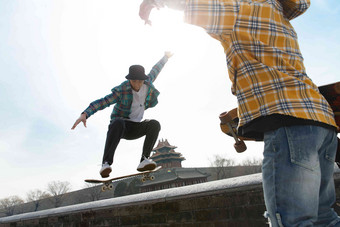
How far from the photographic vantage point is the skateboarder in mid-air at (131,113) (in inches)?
132

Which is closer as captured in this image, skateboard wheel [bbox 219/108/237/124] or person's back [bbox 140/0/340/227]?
person's back [bbox 140/0/340/227]

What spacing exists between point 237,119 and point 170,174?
41582 millimetres

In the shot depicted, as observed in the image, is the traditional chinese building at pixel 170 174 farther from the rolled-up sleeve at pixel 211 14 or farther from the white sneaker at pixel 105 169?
the rolled-up sleeve at pixel 211 14

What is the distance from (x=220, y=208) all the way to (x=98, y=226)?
2373mm

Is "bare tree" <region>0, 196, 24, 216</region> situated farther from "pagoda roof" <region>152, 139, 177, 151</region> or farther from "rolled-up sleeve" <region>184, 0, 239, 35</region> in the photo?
"rolled-up sleeve" <region>184, 0, 239, 35</region>

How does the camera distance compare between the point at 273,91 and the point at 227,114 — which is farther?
the point at 227,114

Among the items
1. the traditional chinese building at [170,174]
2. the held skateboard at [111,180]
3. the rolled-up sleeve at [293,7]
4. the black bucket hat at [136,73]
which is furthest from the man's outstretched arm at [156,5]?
the traditional chinese building at [170,174]

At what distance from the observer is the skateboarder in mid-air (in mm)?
3365

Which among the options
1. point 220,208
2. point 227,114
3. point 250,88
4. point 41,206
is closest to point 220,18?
point 250,88

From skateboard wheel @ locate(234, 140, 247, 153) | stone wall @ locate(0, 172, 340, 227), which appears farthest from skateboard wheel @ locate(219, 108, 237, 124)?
stone wall @ locate(0, 172, 340, 227)

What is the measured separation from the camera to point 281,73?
101cm

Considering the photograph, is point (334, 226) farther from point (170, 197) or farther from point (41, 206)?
point (41, 206)

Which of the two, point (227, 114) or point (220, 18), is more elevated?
point (220, 18)

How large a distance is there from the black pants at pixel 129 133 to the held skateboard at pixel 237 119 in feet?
7.04
